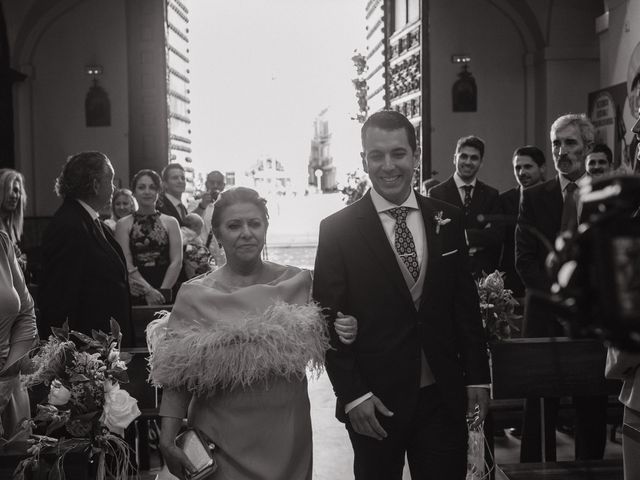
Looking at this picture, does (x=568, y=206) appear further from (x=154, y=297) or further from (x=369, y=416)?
(x=154, y=297)

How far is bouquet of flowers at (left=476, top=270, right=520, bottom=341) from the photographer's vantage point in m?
3.92

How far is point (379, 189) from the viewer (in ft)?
9.65

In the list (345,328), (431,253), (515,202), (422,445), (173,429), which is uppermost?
(515,202)

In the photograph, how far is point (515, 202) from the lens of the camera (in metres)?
6.27

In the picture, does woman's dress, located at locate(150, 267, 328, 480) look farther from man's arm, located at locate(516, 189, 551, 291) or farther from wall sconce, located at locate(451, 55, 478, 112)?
wall sconce, located at locate(451, 55, 478, 112)

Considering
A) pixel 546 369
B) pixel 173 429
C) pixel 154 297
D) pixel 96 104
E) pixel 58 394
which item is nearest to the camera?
pixel 173 429

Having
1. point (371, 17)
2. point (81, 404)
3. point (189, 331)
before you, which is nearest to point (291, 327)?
point (189, 331)

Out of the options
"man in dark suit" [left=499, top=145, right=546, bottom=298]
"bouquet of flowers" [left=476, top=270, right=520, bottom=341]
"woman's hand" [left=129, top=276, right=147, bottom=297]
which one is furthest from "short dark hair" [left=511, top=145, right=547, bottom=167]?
"woman's hand" [left=129, top=276, right=147, bottom=297]

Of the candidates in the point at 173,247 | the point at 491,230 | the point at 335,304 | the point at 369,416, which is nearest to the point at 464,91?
the point at 491,230

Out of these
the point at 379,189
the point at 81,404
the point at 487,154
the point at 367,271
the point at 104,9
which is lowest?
the point at 81,404

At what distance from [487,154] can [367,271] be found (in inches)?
390

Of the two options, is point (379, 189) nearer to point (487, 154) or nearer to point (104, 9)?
point (487, 154)

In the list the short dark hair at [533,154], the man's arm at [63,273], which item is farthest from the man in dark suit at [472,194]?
the man's arm at [63,273]

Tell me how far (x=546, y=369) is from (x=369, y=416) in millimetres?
1408
